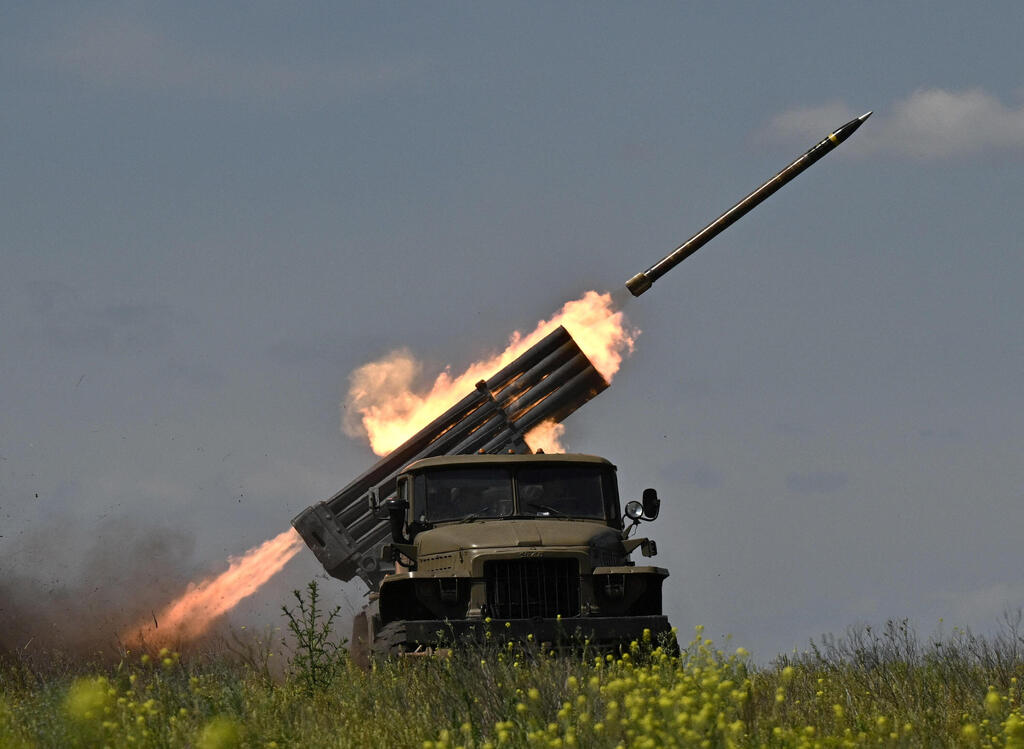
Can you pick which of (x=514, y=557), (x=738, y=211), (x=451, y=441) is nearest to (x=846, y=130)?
(x=738, y=211)

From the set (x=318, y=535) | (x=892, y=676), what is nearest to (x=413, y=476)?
(x=318, y=535)

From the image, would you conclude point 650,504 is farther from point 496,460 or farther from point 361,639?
point 361,639

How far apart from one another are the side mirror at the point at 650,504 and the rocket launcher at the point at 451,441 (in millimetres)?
2834

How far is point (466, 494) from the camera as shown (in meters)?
16.0

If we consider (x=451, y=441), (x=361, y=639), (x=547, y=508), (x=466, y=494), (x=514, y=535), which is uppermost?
(x=451, y=441)

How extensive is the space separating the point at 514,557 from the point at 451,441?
4612mm

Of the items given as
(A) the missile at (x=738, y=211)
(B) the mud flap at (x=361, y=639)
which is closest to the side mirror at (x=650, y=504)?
(B) the mud flap at (x=361, y=639)

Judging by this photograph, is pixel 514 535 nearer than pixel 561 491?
Yes

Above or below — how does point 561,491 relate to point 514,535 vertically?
above

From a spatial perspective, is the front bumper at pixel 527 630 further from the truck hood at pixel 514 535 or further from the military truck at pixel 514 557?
the truck hood at pixel 514 535

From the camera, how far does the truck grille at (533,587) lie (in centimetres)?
1493

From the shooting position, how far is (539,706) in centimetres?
941

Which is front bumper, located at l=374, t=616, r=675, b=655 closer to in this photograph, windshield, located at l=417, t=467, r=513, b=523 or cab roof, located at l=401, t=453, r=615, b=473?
windshield, located at l=417, t=467, r=513, b=523

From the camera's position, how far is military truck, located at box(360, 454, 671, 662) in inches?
561
